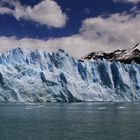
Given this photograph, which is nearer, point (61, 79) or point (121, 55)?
point (61, 79)

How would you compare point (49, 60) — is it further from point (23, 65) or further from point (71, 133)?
point (71, 133)

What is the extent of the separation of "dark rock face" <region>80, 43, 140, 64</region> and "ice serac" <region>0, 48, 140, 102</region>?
45.8 meters

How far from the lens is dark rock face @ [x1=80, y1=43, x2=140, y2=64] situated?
141 m

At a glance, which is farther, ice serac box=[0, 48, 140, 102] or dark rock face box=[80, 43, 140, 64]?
dark rock face box=[80, 43, 140, 64]

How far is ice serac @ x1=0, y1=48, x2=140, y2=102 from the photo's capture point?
263ft

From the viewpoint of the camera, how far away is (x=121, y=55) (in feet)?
491

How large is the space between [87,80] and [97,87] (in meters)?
2.86

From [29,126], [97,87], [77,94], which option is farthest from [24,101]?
[29,126]

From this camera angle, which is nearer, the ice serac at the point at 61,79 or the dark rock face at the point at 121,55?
the ice serac at the point at 61,79

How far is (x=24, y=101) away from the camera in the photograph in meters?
80.8

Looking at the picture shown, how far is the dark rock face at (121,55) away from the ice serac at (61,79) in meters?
45.8

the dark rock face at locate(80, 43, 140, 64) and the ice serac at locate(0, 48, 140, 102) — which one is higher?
the dark rock face at locate(80, 43, 140, 64)

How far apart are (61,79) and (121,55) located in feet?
233

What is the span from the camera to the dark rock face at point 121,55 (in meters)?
141
